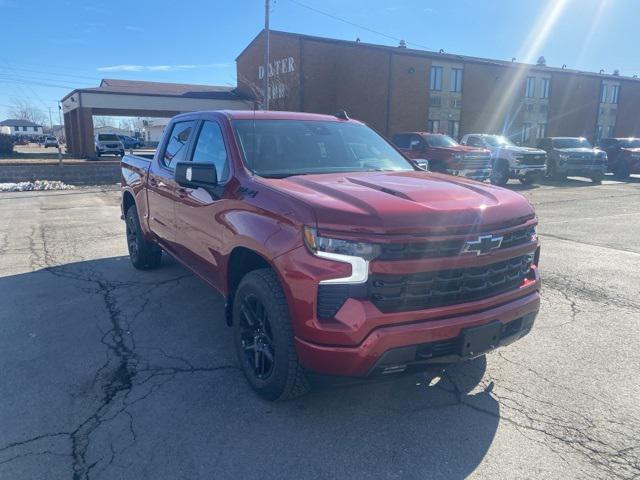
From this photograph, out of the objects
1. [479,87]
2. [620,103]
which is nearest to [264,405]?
[479,87]

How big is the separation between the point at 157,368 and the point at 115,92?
32.9 m

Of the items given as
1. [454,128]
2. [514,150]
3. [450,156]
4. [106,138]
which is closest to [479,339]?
[450,156]

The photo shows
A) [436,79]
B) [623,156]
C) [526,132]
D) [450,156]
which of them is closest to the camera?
[450,156]

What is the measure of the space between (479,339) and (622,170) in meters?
24.6

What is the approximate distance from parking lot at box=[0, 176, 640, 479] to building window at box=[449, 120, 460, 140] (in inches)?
1271

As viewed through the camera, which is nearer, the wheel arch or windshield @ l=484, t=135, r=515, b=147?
the wheel arch

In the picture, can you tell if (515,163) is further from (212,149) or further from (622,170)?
(212,149)

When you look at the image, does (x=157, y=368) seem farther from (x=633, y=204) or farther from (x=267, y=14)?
(x=267, y=14)

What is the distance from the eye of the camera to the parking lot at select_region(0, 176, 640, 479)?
2.67 m

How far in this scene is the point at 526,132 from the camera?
4031 cm

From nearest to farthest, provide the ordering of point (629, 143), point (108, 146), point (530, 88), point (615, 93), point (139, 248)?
1. point (139, 248)
2. point (629, 143)
3. point (108, 146)
4. point (530, 88)
5. point (615, 93)

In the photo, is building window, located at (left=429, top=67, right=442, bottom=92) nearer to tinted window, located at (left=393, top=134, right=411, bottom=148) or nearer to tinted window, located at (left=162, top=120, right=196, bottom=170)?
tinted window, located at (left=393, top=134, right=411, bottom=148)

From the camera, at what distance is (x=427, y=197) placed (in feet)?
9.87

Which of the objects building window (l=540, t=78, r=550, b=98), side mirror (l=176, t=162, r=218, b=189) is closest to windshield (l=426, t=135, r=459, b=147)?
side mirror (l=176, t=162, r=218, b=189)
